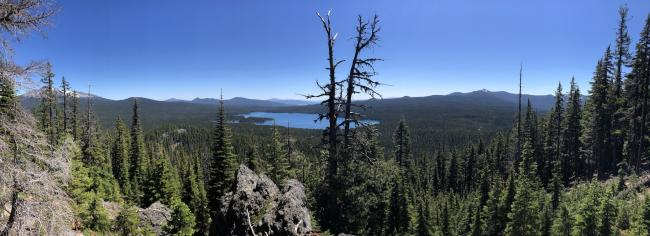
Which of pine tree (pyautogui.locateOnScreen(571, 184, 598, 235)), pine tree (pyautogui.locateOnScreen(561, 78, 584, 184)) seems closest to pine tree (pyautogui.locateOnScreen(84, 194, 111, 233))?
pine tree (pyautogui.locateOnScreen(571, 184, 598, 235))

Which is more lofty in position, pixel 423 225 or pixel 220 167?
pixel 220 167

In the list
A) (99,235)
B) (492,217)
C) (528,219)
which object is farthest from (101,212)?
(492,217)

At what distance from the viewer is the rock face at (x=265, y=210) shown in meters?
9.09

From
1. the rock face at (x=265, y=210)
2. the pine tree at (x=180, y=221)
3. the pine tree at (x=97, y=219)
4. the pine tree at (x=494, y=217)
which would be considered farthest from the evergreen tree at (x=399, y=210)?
the rock face at (x=265, y=210)

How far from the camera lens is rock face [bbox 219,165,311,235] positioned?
29.8ft

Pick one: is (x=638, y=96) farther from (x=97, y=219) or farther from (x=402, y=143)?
(x=97, y=219)

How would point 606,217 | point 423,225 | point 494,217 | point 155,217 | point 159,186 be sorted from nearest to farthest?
point 606,217
point 155,217
point 494,217
point 159,186
point 423,225

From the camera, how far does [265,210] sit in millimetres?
9844

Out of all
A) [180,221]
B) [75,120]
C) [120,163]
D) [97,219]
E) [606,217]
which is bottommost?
[120,163]

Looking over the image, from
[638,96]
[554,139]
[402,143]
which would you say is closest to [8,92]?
[638,96]

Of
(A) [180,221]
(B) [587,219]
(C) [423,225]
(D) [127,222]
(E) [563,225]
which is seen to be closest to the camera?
(D) [127,222]

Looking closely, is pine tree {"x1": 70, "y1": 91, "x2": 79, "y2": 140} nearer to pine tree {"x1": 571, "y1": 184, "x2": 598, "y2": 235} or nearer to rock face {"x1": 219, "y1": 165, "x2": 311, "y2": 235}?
rock face {"x1": 219, "y1": 165, "x2": 311, "y2": 235}

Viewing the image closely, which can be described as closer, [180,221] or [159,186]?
[180,221]

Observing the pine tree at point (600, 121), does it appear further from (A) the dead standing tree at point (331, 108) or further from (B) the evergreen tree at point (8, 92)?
(B) the evergreen tree at point (8, 92)
